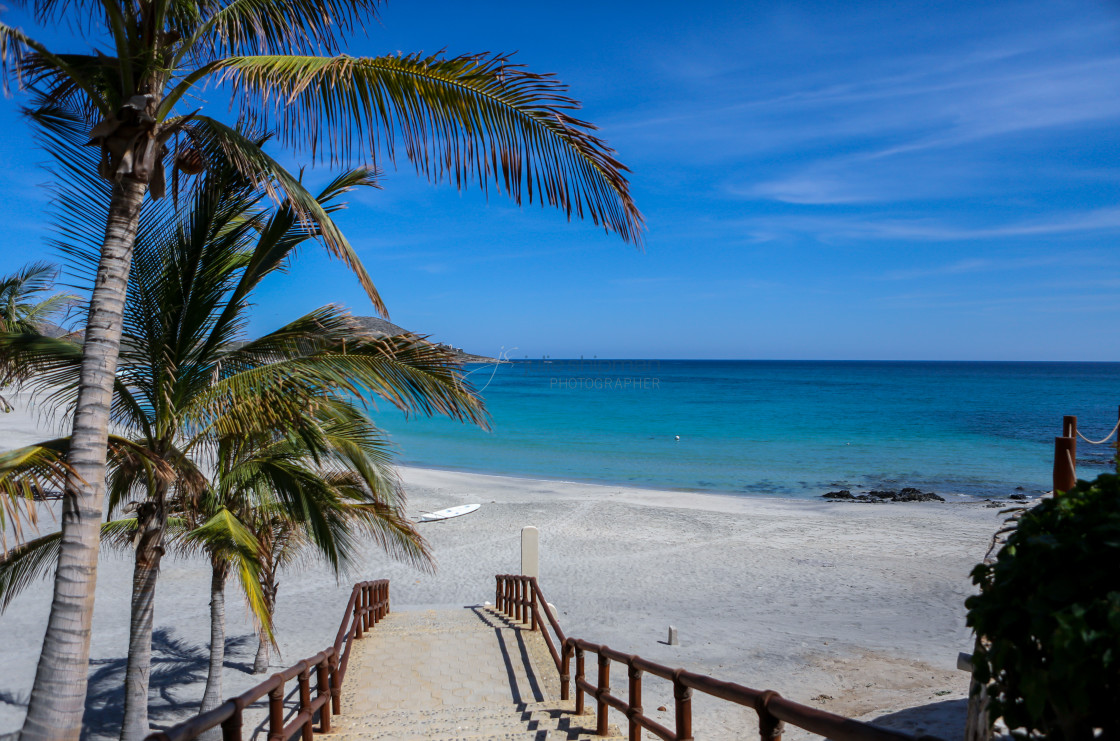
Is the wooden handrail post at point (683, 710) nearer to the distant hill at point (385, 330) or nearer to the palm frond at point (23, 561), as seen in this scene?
the distant hill at point (385, 330)

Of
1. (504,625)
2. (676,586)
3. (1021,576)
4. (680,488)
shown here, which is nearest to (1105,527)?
(1021,576)

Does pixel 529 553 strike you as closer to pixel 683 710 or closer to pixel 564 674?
pixel 564 674

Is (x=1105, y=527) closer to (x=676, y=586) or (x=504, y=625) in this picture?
(x=504, y=625)

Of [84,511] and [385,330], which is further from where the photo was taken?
[385,330]

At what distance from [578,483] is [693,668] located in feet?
70.3

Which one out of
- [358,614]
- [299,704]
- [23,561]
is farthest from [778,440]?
[23,561]

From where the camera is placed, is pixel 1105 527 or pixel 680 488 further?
pixel 680 488

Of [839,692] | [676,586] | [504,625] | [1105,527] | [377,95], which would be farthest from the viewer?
[676,586]

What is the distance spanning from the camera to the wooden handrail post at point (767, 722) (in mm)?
2496

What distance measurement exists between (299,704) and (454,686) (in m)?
1.90

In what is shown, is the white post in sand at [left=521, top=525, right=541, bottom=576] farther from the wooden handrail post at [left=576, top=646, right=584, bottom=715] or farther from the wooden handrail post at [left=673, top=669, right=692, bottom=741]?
the wooden handrail post at [left=673, top=669, right=692, bottom=741]

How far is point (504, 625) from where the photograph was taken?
9.80 metres

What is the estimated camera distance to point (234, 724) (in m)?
2.93

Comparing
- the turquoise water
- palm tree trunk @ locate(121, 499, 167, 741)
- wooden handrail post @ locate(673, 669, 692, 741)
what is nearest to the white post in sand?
palm tree trunk @ locate(121, 499, 167, 741)
